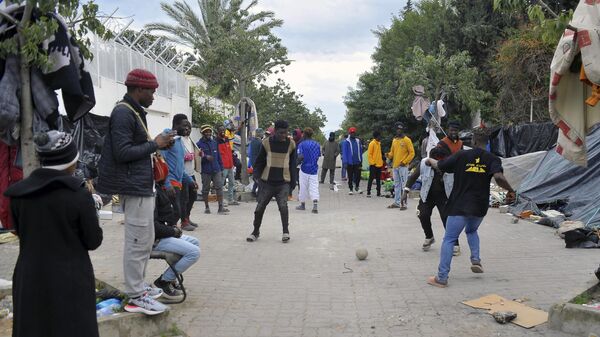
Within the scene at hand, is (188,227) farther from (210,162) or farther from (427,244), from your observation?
(427,244)

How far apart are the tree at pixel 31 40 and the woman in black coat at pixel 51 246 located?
0.88m

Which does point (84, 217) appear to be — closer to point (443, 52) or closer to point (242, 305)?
point (242, 305)

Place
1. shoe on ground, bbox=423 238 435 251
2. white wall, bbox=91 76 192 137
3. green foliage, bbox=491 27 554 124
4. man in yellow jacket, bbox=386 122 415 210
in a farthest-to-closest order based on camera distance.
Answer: green foliage, bbox=491 27 554 124
white wall, bbox=91 76 192 137
man in yellow jacket, bbox=386 122 415 210
shoe on ground, bbox=423 238 435 251

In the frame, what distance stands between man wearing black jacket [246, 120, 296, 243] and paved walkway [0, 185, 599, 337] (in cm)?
44

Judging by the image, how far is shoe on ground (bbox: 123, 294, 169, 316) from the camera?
424 centimetres

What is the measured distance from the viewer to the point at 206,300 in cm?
547

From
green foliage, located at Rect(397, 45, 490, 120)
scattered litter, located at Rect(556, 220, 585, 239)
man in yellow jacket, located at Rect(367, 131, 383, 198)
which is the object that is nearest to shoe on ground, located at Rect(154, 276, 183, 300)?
scattered litter, located at Rect(556, 220, 585, 239)

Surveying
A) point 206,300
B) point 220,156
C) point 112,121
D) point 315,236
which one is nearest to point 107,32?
point 112,121

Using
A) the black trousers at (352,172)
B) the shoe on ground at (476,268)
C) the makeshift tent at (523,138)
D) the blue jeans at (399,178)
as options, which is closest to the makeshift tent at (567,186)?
the makeshift tent at (523,138)

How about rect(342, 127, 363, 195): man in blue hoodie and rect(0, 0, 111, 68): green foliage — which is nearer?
rect(0, 0, 111, 68): green foliage

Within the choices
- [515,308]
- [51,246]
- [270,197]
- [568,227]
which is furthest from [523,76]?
[51,246]

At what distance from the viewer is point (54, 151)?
2.93m

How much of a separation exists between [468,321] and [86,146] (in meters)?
9.19

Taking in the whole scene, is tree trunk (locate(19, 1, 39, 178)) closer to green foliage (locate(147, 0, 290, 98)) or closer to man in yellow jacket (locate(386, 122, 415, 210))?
man in yellow jacket (locate(386, 122, 415, 210))
